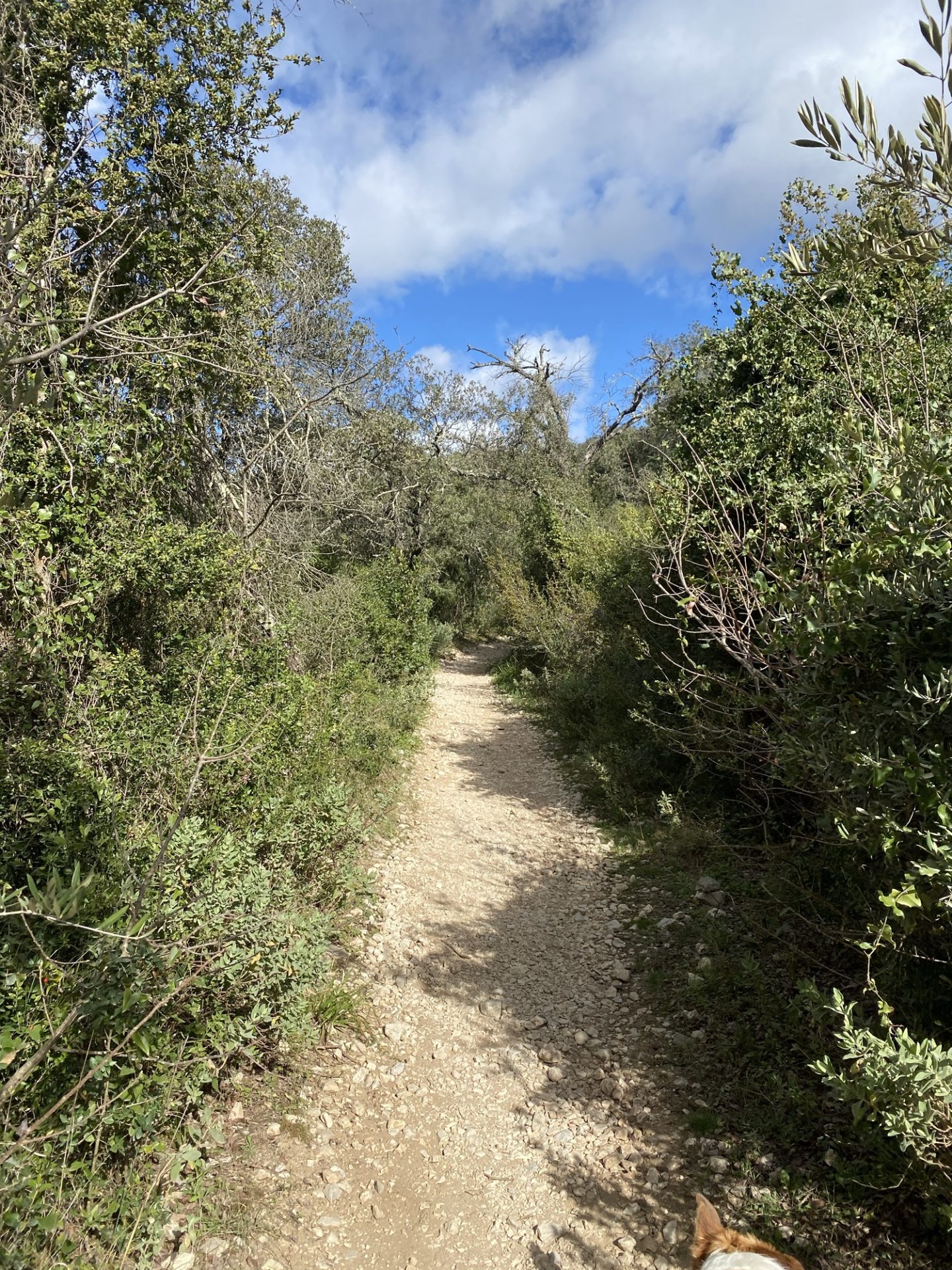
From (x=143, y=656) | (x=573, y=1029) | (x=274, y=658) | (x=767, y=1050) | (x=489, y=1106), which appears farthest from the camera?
(x=274, y=658)

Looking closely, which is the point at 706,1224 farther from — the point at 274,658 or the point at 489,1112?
the point at 274,658

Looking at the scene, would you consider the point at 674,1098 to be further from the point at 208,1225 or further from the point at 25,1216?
the point at 25,1216

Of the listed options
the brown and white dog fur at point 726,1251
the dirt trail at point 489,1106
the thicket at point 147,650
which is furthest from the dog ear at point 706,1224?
the thicket at point 147,650

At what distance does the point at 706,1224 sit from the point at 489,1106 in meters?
2.35

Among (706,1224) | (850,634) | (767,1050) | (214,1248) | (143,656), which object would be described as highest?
(850,634)

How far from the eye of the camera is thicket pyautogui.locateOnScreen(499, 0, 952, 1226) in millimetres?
2578

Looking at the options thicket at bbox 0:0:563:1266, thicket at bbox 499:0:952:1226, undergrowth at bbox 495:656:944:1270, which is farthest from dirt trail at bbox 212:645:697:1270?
thicket at bbox 499:0:952:1226

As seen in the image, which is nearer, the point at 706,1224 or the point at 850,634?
the point at 706,1224

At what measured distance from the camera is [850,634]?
2.97m

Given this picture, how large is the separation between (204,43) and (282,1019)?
838 cm

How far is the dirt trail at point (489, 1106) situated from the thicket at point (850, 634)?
113 centimetres

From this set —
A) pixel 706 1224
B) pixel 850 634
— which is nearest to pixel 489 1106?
pixel 706 1224

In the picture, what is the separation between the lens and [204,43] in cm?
661

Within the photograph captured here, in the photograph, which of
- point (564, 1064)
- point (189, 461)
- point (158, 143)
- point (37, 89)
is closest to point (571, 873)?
point (564, 1064)
